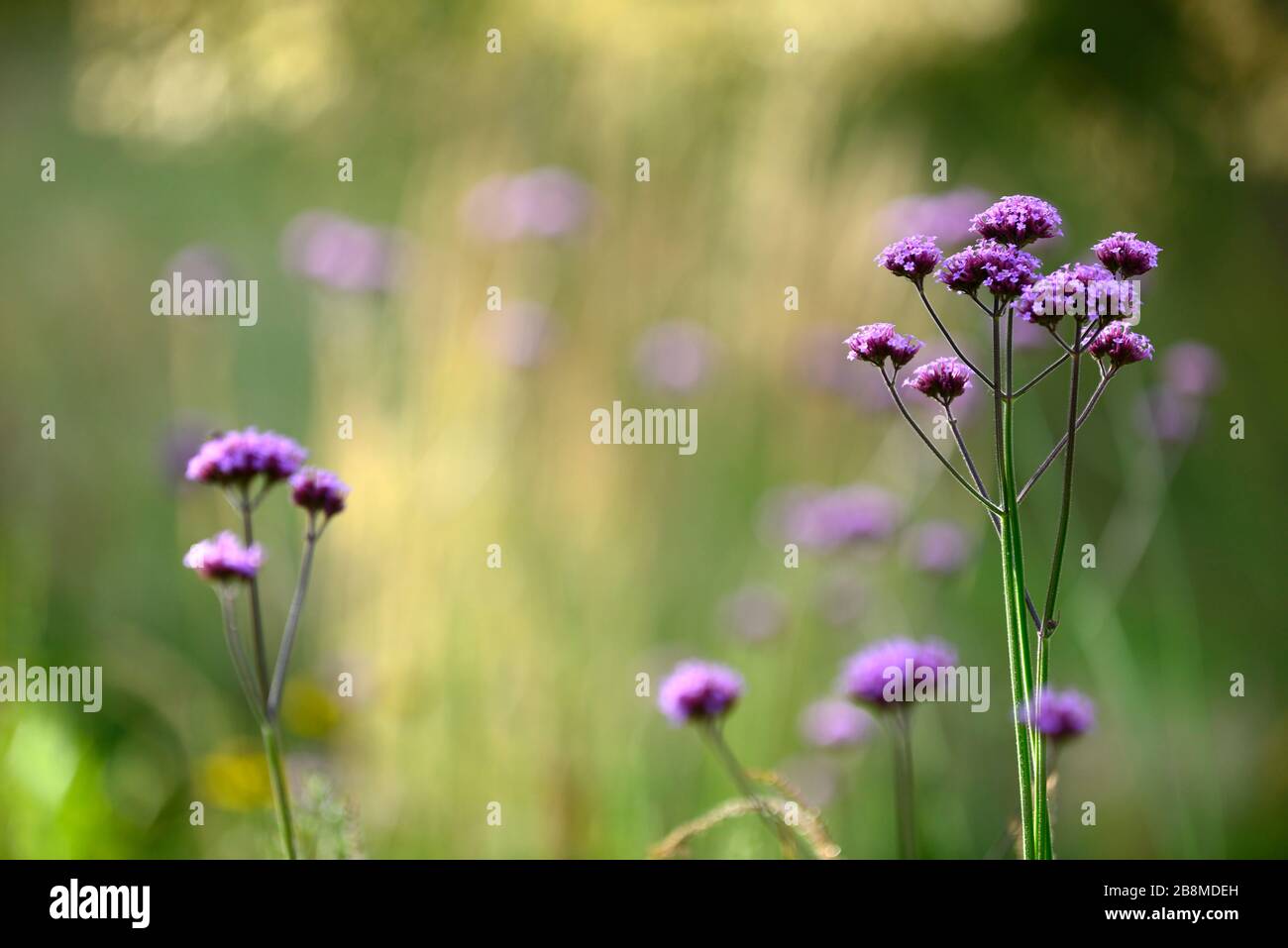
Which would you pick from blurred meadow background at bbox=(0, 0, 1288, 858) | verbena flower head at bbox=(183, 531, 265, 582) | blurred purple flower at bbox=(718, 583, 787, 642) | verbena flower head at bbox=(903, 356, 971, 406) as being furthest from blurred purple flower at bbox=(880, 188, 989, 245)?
verbena flower head at bbox=(183, 531, 265, 582)

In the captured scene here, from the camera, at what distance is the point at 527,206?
212cm

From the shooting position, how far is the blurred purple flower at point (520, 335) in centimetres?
205

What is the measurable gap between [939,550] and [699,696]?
75cm

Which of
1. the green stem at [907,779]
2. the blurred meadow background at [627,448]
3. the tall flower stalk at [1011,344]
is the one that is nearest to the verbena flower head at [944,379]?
the tall flower stalk at [1011,344]

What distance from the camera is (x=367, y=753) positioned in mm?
2041

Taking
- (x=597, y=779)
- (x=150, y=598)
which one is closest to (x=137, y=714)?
(x=150, y=598)

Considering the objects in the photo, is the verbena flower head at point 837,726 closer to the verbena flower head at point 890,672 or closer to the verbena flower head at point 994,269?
the verbena flower head at point 890,672

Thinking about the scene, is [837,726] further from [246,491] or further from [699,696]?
[246,491]

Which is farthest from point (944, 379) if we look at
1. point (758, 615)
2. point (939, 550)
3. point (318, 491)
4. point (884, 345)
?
point (758, 615)

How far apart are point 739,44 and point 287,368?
1720mm

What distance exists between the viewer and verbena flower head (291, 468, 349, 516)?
82 cm

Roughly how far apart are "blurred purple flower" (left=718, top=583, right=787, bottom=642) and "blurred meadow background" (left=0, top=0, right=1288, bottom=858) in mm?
11

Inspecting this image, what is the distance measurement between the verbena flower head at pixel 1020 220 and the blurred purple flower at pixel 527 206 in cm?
144

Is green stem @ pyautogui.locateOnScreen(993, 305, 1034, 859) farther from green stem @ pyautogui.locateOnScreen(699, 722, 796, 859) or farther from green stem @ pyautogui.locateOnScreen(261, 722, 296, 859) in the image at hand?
green stem @ pyautogui.locateOnScreen(261, 722, 296, 859)
